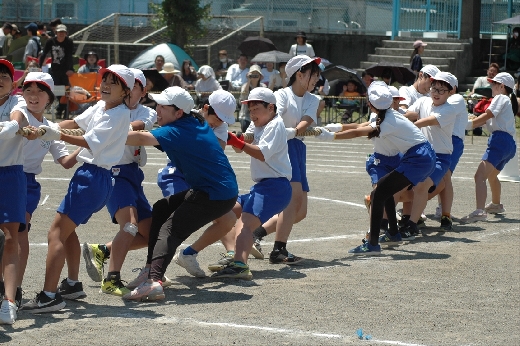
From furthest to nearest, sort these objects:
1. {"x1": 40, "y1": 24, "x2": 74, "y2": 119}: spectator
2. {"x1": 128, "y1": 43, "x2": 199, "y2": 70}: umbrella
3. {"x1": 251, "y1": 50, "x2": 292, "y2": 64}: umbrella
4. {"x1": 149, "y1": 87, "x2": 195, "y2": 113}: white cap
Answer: {"x1": 128, "y1": 43, "x2": 199, "y2": 70}: umbrella → {"x1": 251, "y1": 50, "x2": 292, "y2": 64}: umbrella → {"x1": 40, "y1": 24, "x2": 74, "y2": 119}: spectator → {"x1": 149, "y1": 87, "x2": 195, "y2": 113}: white cap

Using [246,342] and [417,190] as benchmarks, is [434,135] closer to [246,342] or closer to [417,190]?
[417,190]

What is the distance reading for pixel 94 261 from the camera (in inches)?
322

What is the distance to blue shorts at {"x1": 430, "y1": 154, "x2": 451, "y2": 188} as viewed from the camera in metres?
11.6

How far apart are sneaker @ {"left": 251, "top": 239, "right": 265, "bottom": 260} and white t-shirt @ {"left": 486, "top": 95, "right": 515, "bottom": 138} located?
4.72 meters

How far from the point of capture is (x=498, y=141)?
13.3 meters

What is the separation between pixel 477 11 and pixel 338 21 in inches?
180

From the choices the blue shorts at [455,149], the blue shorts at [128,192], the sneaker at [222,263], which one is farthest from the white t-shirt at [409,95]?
the blue shorts at [128,192]

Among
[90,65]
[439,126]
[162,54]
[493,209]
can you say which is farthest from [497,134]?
[162,54]

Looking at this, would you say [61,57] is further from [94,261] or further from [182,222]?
[182,222]

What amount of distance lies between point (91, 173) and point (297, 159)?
307 centimetres

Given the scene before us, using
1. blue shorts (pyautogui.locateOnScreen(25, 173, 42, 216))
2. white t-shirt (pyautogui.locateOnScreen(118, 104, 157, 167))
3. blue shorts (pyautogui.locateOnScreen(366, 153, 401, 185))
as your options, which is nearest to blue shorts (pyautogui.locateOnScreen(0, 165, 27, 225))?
blue shorts (pyautogui.locateOnScreen(25, 173, 42, 216))

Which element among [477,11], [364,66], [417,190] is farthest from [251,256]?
[477,11]

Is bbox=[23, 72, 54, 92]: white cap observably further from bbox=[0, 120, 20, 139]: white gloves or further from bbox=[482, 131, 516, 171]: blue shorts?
bbox=[482, 131, 516, 171]: blue shorts

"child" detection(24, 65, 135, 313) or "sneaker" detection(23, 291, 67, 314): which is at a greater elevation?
"child" detection(24, 65, 135, 313)
